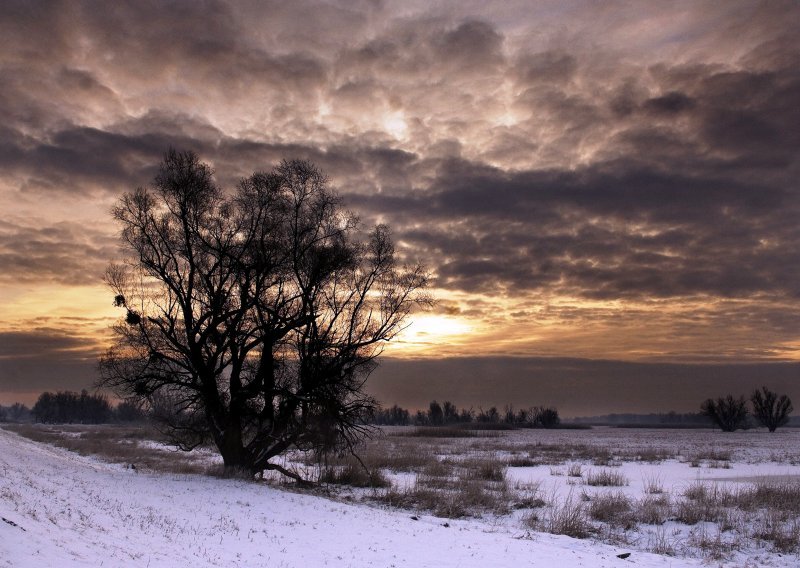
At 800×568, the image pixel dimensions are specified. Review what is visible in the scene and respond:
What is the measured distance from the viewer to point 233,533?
15.4 meters

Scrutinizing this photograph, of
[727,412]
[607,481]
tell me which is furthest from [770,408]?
[607,481]

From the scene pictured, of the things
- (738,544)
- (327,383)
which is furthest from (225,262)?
(738,544)

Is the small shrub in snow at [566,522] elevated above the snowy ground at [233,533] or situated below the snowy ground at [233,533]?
below

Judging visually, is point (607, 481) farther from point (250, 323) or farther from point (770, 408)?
point (770, 408)

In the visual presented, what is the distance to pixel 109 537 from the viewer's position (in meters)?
11.9

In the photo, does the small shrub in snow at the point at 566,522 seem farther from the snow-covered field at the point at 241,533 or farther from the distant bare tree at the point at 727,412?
the distant bare tree at the point at 727,412

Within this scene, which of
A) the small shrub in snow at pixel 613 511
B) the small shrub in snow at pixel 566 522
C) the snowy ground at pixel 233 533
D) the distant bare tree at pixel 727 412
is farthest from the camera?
the distant bare tree at pixel 727 412

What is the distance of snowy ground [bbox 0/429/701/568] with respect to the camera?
10.7 m

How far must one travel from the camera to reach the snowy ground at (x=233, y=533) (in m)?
10.7

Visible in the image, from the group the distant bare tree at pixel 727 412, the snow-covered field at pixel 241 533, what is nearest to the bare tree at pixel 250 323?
the snow-covered field at pixel 241 533

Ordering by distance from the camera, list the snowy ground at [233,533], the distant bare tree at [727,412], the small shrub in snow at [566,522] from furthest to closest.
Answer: the distant bare tree at [727,412], the small shrub in snow at [566,522], the snowy ground at [233,533]

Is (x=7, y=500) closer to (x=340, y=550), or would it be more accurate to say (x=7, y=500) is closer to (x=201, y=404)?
(x=340, y=550)

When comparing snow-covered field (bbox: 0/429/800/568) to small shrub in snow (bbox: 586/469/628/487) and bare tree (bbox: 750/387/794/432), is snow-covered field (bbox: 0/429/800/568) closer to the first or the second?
small shrub in snow (bbox: 586/469/628/487)

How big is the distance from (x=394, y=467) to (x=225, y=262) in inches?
654
